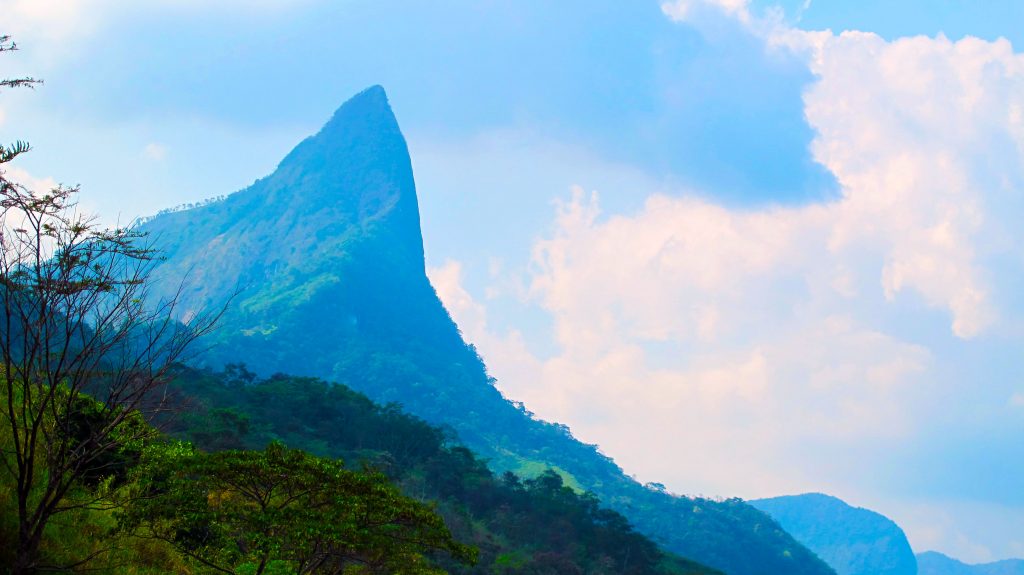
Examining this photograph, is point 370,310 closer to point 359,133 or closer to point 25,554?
point 359,133

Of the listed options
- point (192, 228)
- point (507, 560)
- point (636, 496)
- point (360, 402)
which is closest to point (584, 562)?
point (507, 560)

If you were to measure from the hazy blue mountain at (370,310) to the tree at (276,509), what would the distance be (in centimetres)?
8921

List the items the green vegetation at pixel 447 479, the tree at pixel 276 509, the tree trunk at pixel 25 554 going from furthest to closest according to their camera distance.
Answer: the green vegetation at pixel 447 479
the tree at pixel 276 509
the tree trunk at pixel 25 554

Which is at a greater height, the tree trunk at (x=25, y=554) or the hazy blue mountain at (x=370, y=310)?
the hazy blue mountain at (x=370, y=310)

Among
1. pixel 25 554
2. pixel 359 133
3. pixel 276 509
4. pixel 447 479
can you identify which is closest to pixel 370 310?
pixel 359 133

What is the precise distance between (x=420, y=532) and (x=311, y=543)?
1778mm

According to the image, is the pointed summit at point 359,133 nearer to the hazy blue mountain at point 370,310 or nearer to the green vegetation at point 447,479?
the hazy blue mountain at point 370,310

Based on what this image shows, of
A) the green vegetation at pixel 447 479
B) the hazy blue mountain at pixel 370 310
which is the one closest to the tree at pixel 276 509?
the green vegetation at pixel 447 479

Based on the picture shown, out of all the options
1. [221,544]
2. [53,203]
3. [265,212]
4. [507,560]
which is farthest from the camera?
[265,212]

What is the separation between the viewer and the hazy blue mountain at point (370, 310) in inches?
4742

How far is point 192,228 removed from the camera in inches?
7461

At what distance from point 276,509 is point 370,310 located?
5593 inches

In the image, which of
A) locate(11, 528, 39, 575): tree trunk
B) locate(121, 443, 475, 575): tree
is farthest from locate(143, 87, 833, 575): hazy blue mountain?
locate(11, 528, 39, 575): tree trunk

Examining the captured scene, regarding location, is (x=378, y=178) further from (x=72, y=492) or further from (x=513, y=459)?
(x=72, y=492)
